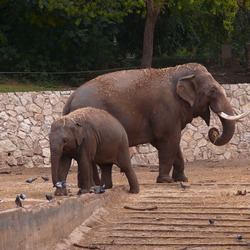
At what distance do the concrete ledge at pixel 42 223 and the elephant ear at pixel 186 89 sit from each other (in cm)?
583

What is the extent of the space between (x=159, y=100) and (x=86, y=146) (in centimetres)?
367

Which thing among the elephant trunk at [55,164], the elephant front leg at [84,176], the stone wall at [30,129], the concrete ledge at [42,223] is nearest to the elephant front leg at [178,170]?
the elephant front leg at [84,176]

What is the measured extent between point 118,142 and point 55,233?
16.6ft

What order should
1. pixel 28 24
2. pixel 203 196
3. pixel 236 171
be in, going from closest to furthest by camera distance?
pixel 203 196, pixel 236 171, pixel 28 24

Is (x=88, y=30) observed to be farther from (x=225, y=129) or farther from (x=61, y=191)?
(x=61, y=191)

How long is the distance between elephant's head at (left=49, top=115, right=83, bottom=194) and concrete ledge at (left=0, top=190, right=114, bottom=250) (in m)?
1.65

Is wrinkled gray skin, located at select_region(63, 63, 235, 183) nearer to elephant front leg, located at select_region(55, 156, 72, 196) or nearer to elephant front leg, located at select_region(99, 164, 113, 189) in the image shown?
elephant front leg, located at select_region(99, 164, 113, 189)

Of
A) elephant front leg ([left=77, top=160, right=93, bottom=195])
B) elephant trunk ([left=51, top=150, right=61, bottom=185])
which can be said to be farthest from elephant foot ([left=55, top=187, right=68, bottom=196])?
elephant front leg ([left=77, top=160, right=93, bottom=195])

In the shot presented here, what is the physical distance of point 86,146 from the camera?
51.3 ft

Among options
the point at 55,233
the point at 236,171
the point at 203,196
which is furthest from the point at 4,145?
the point at 55,233

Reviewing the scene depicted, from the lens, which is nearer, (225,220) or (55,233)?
(55,233)

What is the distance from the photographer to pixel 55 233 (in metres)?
11.4

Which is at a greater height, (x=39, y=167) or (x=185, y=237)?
(x=185, y=237)

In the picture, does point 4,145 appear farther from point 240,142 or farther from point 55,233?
point 55,233
